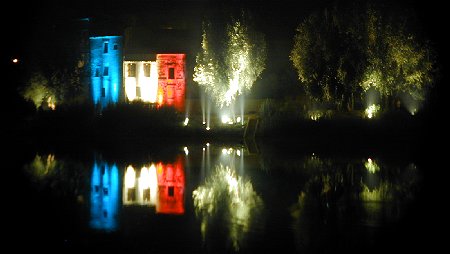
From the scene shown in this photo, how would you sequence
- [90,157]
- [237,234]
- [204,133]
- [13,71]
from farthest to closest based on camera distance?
[13,71]
[204,133]
[90,157]
[237,234]

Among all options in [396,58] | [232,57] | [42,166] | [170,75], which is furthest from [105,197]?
[170,75]

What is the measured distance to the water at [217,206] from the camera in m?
11.6

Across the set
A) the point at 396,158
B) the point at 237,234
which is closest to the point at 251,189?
the point at 237,234

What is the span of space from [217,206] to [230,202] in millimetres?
722

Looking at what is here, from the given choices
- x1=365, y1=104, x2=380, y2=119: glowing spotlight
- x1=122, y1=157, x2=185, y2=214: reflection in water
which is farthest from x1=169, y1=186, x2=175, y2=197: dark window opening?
x1=365, y1=104, x2=380, y2=119: glowing spotlight

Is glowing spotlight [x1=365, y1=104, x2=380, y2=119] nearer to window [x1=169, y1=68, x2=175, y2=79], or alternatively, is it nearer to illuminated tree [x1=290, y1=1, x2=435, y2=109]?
illuminated tree [x1=290, y1=1, x2=435, y2=109]

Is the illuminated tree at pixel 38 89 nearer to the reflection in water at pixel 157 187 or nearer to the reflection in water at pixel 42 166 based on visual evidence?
the reflection in water at pixel 42 166

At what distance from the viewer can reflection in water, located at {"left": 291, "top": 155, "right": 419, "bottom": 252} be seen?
12.3 m

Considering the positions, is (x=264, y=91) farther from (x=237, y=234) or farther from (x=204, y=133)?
(x=237, y=234)

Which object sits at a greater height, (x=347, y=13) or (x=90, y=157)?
(x=347, y=13)

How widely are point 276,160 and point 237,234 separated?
16078 millimetres

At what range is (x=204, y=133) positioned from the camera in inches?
1800

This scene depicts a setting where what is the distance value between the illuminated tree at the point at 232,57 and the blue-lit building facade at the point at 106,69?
17568 millimetres

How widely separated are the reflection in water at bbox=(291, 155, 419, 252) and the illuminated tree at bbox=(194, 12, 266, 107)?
3121cm
